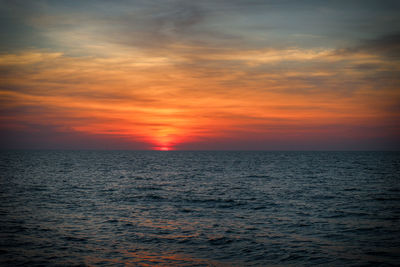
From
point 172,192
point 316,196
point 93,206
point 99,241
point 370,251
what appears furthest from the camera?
point 172,192

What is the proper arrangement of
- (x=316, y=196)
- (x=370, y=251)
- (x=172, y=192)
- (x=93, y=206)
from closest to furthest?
1. (x=370, y=251)
2. (x=93, y=206)
3. (x=316, y=196)
4. (x=172, y=192)

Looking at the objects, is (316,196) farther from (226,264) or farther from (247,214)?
(226,264)

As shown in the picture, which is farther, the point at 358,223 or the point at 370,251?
the point at 358,223

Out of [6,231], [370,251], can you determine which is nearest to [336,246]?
[370,251]

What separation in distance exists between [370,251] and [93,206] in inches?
955

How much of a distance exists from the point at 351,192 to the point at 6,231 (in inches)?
1564

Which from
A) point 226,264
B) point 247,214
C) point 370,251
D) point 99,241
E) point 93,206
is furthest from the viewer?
point 93,206

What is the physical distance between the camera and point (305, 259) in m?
16.8

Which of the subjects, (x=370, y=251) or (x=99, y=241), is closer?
(x=370, y=251)

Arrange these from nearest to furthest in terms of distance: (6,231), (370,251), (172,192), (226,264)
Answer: (226,264)
(370,251)
(6,231)
(172,192)

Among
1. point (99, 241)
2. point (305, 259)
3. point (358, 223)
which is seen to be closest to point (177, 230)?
point (99, 241)

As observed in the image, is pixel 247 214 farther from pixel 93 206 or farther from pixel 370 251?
pixel 93 206

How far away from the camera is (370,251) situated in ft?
59.6

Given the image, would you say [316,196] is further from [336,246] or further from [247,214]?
[336,246]
